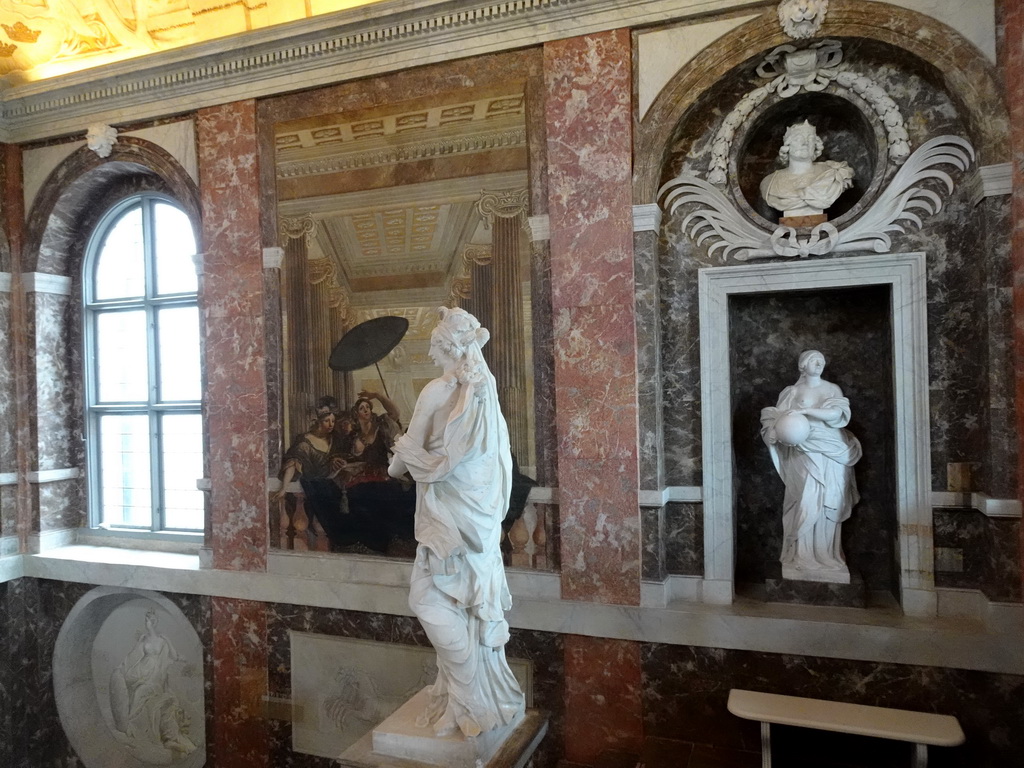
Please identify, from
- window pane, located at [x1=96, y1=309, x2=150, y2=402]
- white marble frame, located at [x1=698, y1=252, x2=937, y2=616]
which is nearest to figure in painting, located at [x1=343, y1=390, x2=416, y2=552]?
white marble frame, located at [x1=698, y1=252, x2=937, y2=616]

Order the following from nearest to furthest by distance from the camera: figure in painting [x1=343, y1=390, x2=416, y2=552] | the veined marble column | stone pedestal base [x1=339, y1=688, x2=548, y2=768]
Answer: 1. stone pedestal base [x1=339, y1=688, x2=548, y2=768]
2. the veined marble column
3. figure in painting [x1=343, y1=390, x2=416, y2=552]

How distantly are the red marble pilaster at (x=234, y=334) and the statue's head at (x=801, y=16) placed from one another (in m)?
3.92

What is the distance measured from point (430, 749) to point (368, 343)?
2915 mm

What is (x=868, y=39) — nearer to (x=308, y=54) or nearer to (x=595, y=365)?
(x=595, y=365)

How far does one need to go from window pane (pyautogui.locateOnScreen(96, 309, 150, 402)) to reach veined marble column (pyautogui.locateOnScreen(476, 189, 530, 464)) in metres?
3.75

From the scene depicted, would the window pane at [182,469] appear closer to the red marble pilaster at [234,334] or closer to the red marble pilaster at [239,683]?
the red marble pilaster at [234,334]

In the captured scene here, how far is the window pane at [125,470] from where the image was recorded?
668cm

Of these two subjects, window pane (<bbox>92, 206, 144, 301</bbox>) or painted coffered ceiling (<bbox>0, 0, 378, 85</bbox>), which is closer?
painted coffered ceiling (<bbox>0, 0, 378, 85</bbox>)

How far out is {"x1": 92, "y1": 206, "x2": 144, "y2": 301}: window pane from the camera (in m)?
6.70

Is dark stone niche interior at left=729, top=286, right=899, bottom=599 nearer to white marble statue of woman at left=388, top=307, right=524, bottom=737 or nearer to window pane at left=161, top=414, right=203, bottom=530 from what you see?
white marble statue of woman at left=388, top=307, right=524, bottom=737

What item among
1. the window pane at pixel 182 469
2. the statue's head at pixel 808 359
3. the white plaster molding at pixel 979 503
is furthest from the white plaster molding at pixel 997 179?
the window pane at pixel 182 469

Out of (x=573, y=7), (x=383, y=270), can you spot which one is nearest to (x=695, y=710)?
(x=383, y=270)

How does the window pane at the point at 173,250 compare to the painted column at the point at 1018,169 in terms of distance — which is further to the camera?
the window pane at the point at 173,250

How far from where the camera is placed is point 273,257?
5512 millimetres
